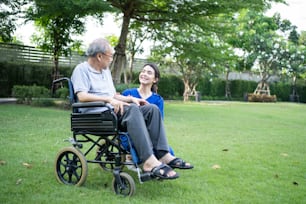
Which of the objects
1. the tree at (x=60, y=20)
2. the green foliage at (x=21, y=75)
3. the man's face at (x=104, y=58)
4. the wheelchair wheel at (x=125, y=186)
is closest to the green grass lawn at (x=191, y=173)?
the wheelchair wheel at (x=125, y=186)

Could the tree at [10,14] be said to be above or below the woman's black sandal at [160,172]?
above

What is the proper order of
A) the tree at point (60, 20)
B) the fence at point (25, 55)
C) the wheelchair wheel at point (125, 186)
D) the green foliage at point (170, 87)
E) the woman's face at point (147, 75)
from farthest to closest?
1. the green foliage at point (170, 87)
2. the fence at point (25, 55)
3. the tree at point (60, 20)
4. the woman's face at point (147, 75)
5. the wheelchair wheel at point (125, 186)

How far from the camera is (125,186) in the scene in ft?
9.49

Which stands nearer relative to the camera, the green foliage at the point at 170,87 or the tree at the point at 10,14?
the tree at the point at 10,14

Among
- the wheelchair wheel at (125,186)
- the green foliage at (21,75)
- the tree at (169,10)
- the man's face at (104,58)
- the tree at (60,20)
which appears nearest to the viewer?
the wheelchair wheel at (125,186)

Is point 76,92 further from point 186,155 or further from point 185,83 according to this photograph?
point 185,83

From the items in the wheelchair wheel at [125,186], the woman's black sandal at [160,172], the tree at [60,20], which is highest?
the tree at [60,20]

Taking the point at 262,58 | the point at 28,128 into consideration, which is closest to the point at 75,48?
the point at 28,128

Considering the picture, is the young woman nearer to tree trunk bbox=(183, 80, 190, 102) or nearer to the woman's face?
the woman's face

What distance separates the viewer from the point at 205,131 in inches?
271

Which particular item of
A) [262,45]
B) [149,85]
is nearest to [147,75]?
[149,85]

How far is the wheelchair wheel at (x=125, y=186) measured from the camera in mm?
2824

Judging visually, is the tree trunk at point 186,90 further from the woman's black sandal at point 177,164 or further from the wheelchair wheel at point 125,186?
the wheelchair wheel at point 125,186

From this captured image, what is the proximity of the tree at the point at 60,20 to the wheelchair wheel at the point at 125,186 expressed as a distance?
587 cm
